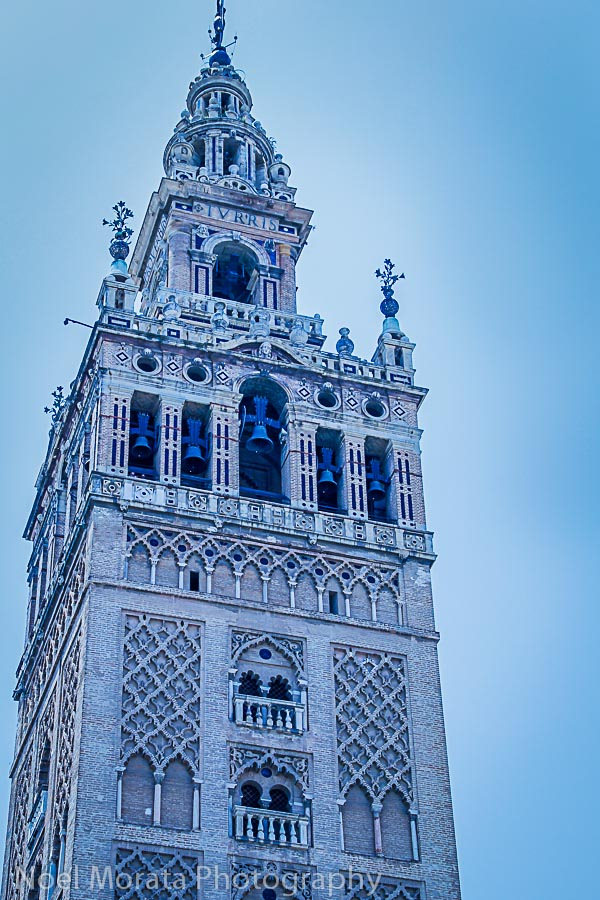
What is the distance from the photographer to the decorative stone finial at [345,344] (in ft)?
160

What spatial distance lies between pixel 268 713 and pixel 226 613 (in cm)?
249

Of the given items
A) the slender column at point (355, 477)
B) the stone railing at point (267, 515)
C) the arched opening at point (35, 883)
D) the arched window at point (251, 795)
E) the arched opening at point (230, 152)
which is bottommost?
the arched opening at point (35, 883)

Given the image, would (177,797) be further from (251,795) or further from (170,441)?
(170,441)

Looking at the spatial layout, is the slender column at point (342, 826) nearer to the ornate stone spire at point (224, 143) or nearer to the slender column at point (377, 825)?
the slender column at point (377, 825)

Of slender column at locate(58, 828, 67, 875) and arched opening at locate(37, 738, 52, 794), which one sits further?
arched opening at locate(37, 738, 52, 794)

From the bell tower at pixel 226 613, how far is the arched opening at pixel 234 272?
0.14 m

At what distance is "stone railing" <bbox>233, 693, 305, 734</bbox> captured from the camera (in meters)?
40.4

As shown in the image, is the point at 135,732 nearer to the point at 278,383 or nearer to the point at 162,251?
the point at 278,383

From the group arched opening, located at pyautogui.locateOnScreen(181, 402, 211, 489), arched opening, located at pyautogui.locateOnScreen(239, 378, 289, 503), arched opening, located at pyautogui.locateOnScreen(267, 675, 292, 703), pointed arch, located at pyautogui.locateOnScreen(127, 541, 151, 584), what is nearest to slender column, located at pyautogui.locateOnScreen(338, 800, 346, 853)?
arched opening, located at pyautogui.locateOnScreen(267, 675, 292, 703)

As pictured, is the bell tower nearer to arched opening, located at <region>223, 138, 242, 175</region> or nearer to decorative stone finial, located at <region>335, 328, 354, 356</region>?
decorative stone finial, located at <region>335, 328, 354, 356</region>

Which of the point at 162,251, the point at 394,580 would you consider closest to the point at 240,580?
the point at 394,580

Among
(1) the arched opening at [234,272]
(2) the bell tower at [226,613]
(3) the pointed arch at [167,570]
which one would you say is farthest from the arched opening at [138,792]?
(1) the arched opening at [234,272]

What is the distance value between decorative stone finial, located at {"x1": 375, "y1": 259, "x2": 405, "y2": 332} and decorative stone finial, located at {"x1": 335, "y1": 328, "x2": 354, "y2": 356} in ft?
3.63

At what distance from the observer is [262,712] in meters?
40.7
